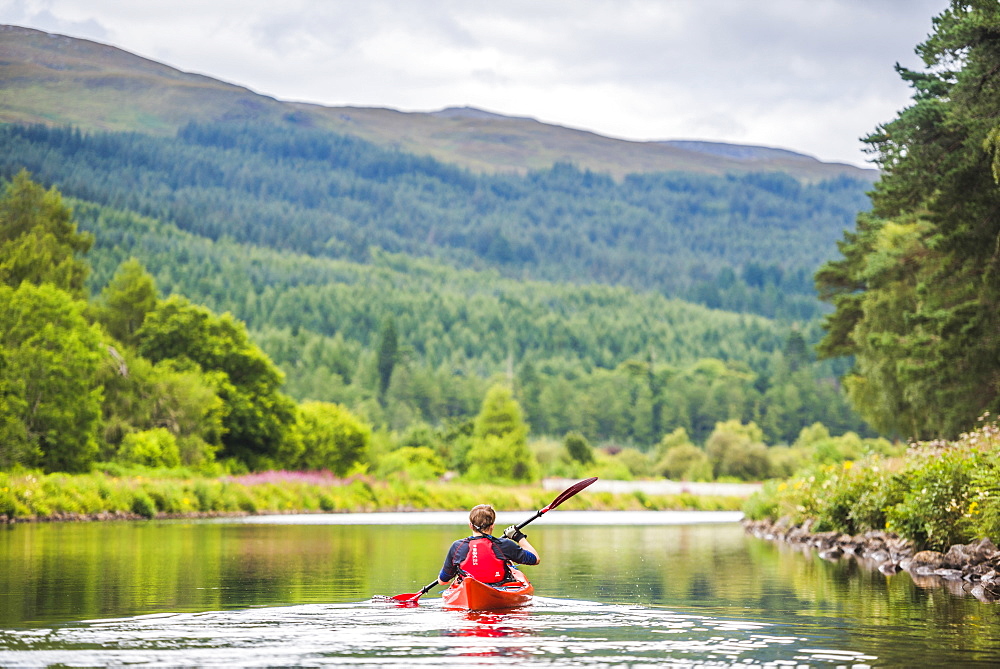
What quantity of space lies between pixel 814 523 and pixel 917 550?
12.0 metres

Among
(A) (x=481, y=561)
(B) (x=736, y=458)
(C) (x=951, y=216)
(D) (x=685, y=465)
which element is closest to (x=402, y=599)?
(A) (x=481, y=561)

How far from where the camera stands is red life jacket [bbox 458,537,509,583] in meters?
19.0

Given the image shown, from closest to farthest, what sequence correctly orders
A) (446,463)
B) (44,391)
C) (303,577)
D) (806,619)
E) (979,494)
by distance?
(806,619) → (979,494) → (303,577) → (44,391) → (446,463)

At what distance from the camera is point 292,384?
196750mm

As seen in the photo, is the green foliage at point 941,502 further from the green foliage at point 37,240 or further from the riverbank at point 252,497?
the green foliage at point 37,240

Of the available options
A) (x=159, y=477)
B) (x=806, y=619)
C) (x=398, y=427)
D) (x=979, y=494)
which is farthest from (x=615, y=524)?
(x=398, y=427)

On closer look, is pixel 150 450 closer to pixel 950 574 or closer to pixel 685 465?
pixel 950 574

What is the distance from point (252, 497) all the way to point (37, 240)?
27.9m

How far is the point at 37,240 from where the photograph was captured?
261 feet

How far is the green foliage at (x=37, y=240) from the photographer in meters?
76.5

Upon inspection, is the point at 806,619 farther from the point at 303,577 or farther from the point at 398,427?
the point at 398,427

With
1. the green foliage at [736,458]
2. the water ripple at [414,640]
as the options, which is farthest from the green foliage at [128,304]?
the green foliage at [736,458]

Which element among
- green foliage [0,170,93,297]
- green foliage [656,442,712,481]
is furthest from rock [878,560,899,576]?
green foliage [656,442,712,481]

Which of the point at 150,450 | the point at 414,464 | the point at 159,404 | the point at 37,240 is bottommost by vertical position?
the point at 414,464
